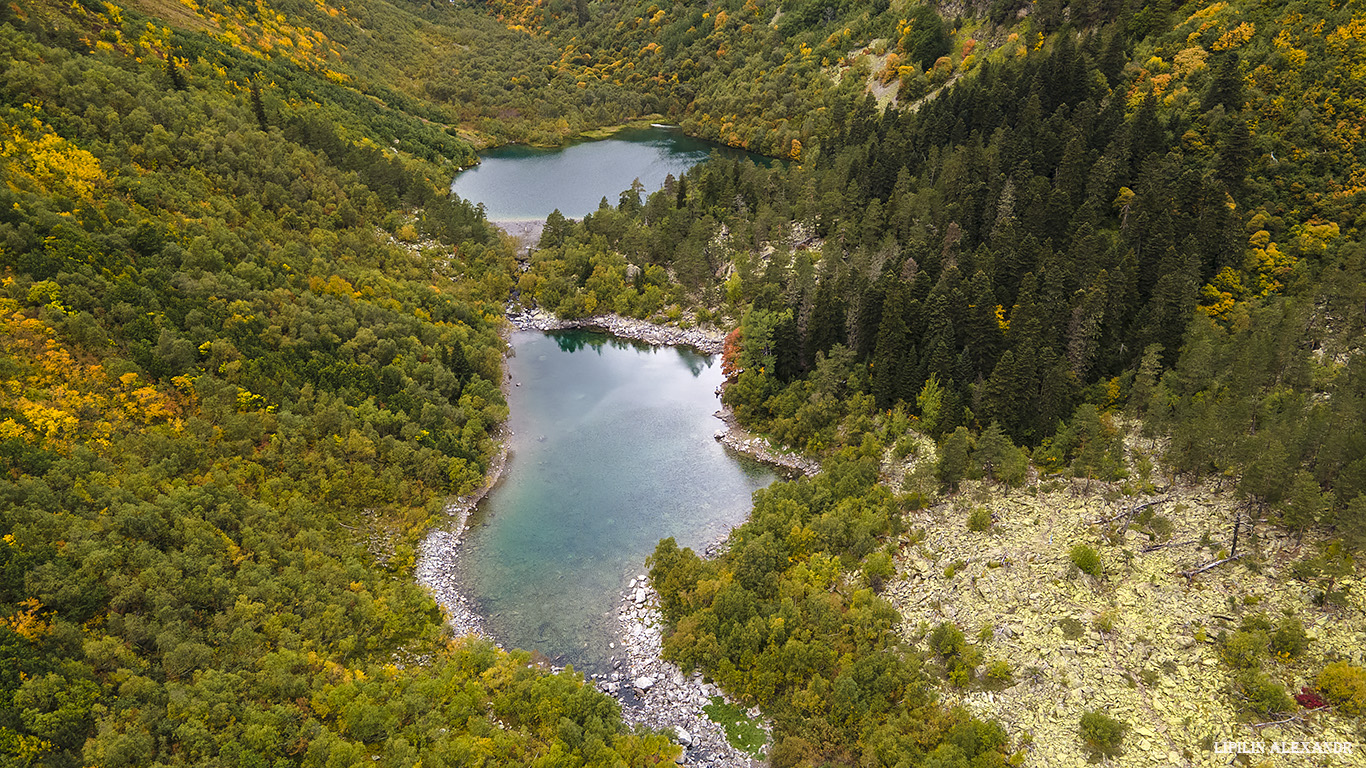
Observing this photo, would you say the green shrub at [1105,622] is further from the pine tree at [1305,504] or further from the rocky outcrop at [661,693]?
the rocky outcrop at [661,693]

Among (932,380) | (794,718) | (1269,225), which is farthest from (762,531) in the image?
(1269,225)

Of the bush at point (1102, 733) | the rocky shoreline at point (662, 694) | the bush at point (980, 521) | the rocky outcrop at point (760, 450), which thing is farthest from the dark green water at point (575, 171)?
the bush at point (1102, 733)

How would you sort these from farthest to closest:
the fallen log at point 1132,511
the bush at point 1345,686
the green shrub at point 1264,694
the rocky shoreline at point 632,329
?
1. the rocky shoreline at point 632,329
2. the fallen log at point 1132,511
3. the green shrub at point 1264,694
4. the bush at point 1345,686

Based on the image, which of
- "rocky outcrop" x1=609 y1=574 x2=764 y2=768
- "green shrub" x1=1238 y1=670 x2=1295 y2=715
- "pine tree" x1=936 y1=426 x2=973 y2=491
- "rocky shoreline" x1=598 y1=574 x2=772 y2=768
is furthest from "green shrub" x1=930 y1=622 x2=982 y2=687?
"pine tree" x1=936 y1=426 x2=973 y2=491

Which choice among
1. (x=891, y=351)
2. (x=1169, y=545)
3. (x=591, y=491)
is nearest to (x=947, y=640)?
(x=1169, y=545)

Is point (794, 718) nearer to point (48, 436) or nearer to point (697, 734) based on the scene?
point (697, 734)

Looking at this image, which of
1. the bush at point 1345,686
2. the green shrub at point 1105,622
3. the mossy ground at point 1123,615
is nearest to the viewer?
the bush at point 1345,686
